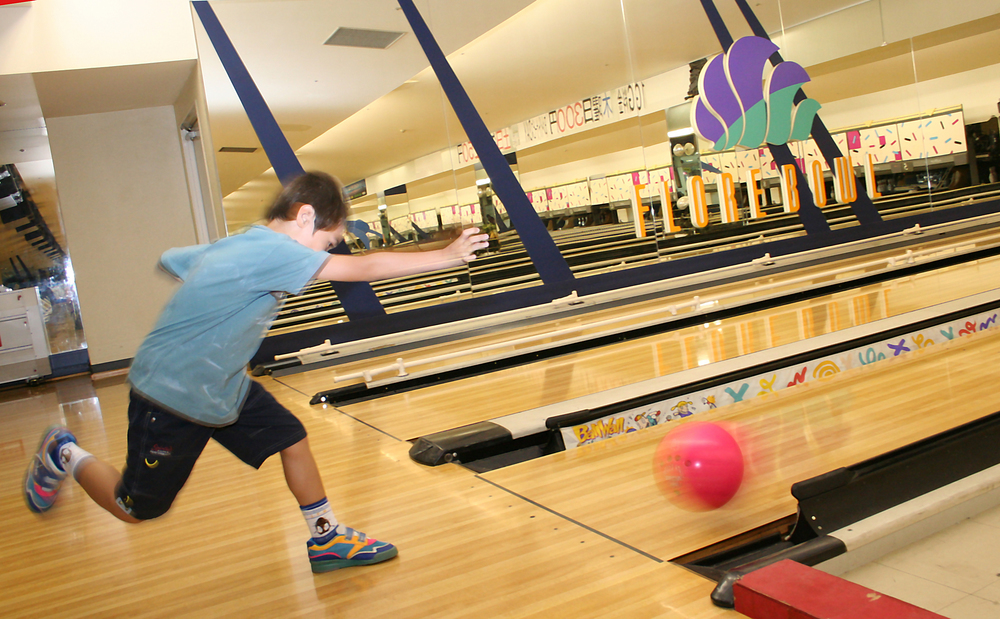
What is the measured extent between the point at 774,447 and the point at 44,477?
6.77 ft

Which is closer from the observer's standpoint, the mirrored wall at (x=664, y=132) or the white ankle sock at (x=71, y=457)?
the white ankle sock at (x=71, y=457)

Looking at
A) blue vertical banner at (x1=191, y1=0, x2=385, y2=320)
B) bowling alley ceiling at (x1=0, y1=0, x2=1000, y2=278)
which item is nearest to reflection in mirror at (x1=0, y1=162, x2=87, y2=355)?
bowling alley ceiling at (x1=0, y1=0, x2=1000, y2=278)

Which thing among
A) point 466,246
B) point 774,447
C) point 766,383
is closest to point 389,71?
point 766,383

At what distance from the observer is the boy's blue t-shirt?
1432 millimetres

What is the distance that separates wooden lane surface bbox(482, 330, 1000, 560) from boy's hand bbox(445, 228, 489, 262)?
0.79m

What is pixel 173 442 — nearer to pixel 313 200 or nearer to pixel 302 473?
pixel 302 473

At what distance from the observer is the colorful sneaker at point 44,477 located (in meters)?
1.75

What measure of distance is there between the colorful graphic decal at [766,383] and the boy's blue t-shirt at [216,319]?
1.39 m

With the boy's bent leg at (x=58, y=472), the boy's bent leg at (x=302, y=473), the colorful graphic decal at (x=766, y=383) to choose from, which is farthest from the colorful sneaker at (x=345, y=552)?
the colorful graphic decal at (x=766, y=383)

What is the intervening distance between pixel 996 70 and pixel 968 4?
87 centimetres

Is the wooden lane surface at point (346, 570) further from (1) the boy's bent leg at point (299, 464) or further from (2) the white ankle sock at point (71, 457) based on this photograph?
(2) the white ankle sock at point (71, 457)

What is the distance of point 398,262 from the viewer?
4.97 feet

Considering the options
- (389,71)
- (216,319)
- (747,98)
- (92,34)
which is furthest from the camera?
(747,98)

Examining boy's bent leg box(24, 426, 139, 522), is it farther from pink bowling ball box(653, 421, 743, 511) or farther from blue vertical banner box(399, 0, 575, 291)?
blue vertical banner box(399, 0, 575, 291)
